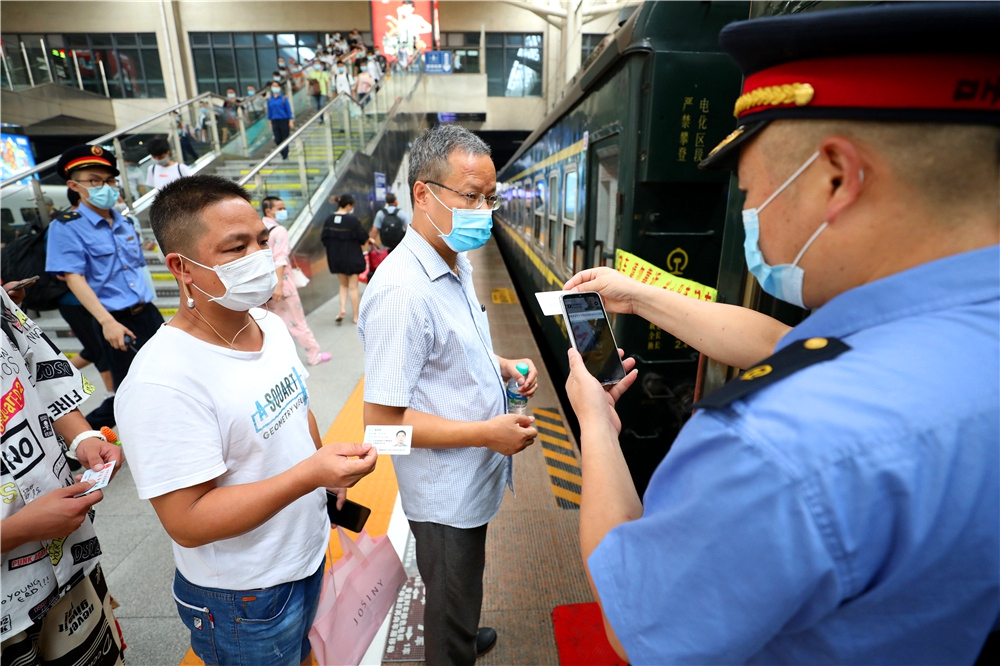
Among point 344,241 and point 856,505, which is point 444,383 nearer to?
point 856,505

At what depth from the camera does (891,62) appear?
640mm

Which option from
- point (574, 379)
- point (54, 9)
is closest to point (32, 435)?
point (574, 379)

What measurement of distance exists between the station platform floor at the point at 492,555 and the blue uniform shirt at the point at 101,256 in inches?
51.1

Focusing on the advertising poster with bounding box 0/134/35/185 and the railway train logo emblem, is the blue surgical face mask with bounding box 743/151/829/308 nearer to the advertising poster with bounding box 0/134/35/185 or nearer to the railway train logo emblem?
the railway train logo emblem

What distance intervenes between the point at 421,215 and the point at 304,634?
4.81 feet

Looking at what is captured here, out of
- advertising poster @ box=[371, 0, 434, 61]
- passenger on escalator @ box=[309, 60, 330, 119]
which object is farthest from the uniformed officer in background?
advertising poster @ box=[371, 0, 434, 61]

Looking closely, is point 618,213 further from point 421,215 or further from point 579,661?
point 579,661

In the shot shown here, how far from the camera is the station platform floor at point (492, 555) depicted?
2184mm

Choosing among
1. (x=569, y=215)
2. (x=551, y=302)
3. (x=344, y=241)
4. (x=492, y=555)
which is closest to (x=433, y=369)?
(x=551, y=302)

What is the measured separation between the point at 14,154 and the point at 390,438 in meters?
16.5

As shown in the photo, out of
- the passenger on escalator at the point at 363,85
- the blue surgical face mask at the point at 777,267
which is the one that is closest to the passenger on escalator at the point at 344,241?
the blue surgical face mask at the point at 777,267

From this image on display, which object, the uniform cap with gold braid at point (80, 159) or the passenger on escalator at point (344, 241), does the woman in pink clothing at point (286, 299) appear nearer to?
the passenger on escalator at point (344, 241)

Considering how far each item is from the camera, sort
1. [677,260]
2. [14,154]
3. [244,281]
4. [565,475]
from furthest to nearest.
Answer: [14,154] < [565,475] < [677,260] < [244,281]

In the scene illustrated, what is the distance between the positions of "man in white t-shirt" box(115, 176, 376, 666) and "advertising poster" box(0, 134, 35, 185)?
14.6 m
